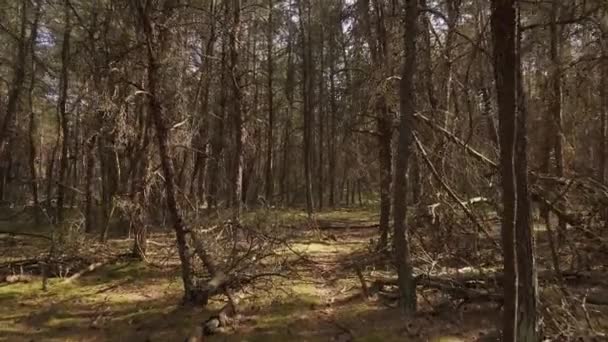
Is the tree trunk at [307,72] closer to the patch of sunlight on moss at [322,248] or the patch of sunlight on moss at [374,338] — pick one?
the patch of sunlight on moss at [322,248]

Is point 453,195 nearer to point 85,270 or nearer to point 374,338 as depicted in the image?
point 374,338

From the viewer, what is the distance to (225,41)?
1320 centimetres

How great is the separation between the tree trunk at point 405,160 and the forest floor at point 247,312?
0.43m

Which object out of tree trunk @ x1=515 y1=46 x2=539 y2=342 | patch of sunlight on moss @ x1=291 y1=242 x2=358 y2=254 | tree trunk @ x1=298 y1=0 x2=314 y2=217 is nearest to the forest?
tree trunk @ x1=515 y1=46 x2=539 y2=342

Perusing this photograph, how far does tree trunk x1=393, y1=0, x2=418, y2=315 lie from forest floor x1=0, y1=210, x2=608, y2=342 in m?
0.43

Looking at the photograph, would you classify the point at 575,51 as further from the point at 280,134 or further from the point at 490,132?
the point at 280,134

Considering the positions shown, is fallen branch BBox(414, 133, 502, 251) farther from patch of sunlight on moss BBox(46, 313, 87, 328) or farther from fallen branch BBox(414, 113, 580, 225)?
patch of sunlight on moss BBox(46, 313, 87, 328)

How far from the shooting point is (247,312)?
7.76m

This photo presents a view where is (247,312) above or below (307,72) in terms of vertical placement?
below

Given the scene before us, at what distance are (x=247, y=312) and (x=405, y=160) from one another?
3.22 metres

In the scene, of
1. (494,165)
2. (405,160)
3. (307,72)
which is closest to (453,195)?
(494,165)

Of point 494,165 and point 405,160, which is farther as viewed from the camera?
point 405,160

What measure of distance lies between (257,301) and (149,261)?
3.83 metres

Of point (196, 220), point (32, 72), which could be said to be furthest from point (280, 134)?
point (196, 220)
